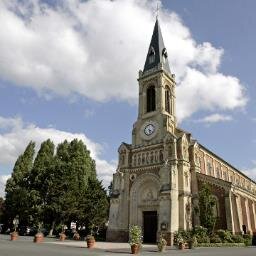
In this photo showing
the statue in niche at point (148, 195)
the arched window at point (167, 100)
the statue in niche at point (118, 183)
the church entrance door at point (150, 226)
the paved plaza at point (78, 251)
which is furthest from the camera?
the arched window at point (167, 100)

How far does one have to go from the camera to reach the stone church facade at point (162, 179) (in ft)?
127

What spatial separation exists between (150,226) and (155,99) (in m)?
19.2

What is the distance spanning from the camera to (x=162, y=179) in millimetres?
40156

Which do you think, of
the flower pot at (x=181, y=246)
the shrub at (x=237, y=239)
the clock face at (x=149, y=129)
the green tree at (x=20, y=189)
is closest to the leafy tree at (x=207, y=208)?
the shrub at (x=237, y=239)

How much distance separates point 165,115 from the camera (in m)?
45.0

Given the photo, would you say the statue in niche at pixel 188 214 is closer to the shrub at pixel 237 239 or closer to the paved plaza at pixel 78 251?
the shrub at pixel 237 239

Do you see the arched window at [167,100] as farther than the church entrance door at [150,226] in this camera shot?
Yes

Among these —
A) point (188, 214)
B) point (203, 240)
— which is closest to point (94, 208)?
point (188, 214)

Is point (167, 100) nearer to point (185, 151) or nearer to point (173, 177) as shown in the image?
point (185, 151)

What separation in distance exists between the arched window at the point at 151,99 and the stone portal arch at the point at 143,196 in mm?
11131

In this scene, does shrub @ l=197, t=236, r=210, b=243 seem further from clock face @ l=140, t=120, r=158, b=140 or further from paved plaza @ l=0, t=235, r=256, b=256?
clock face @ l=140, t=120, r=158, b=140

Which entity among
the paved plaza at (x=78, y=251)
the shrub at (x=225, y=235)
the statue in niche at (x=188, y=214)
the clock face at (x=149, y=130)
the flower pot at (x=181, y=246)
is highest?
the clock face at (x=149, y=130)

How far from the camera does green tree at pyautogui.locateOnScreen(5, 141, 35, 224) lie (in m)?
49.1

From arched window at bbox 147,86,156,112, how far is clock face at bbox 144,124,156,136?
311 cm
